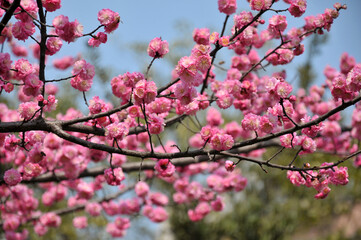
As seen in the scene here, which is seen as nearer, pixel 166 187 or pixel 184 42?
pixel 166 187

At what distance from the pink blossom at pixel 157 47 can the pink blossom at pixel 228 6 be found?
765 millimetres

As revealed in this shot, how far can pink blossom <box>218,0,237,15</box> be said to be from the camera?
8.69 feet

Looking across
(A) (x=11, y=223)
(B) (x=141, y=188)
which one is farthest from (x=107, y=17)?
(A) (x=11, y=223)

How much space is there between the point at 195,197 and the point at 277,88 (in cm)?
243

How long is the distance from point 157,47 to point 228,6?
84 centimetres

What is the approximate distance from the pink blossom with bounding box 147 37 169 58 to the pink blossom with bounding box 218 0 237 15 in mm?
765

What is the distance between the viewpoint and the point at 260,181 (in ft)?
30.5

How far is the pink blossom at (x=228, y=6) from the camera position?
104 inches

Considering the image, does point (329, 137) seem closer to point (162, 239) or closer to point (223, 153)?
point (223, 153)

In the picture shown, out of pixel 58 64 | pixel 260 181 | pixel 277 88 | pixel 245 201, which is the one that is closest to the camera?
pixel 277 88

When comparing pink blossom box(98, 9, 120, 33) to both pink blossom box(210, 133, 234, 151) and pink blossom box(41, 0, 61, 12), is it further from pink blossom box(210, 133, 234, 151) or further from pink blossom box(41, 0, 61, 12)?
pink blossom box(210, 133, 234, 151)

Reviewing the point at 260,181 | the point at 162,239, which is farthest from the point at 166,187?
the point at 260,181

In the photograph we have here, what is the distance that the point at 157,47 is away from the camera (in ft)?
6.88

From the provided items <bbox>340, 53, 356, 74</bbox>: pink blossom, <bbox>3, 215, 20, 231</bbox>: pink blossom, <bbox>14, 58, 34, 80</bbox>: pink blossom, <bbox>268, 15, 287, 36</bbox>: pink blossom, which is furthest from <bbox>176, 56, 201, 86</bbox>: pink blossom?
<bbox>3, 215, 20, 231</bbox>: pink blossom
